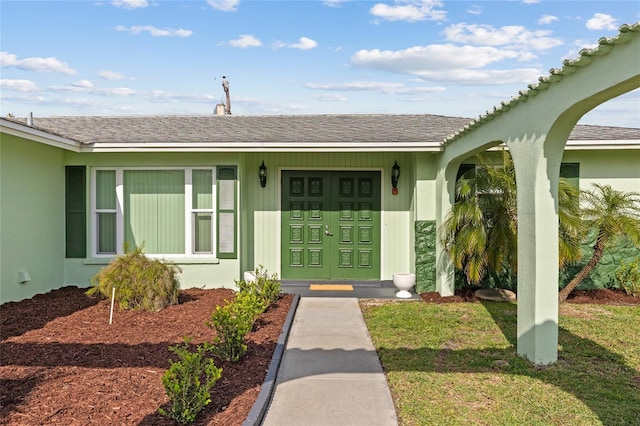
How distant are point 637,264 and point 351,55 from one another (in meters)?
9.07

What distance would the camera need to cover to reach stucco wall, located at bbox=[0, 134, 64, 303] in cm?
674

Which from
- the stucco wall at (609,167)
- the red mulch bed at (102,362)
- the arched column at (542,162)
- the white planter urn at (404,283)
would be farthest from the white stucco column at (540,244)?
the stucco wall at (609,167)

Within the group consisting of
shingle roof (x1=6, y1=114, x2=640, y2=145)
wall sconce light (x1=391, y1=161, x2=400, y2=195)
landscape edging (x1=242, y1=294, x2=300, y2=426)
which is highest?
shingle roof (x1=6, y1=114, x2=640, y2=145)

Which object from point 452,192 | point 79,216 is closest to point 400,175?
point 452,192

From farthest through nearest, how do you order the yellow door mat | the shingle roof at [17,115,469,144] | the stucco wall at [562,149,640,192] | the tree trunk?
the yellow door mat, the stucco wall at [562,149,640,192], the shingle roof at [17,115,469,144], the tree trunk

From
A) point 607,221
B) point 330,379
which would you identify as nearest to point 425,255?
point 607,221

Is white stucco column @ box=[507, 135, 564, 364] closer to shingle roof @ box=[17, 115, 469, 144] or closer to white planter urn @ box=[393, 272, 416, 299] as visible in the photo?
white planter urn @ box=[393, 272, 416, 299]

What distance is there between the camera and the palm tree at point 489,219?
6.83 metres

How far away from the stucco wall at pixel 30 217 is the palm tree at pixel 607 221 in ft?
27.7

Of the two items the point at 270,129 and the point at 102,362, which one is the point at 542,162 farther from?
the point at 270,129

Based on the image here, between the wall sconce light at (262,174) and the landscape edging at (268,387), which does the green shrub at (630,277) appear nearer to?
the landscape edging at (268,387)

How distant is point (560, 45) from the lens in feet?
29.9

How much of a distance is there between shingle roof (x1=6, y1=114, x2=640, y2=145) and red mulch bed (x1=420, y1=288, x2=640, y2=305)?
2642 millimetres

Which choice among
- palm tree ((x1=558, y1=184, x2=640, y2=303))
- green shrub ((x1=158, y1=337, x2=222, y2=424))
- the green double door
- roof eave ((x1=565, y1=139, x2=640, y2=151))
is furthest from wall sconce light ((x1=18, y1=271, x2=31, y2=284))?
roof eave ((x1=565, y1=139, x2=640, y2=151))
